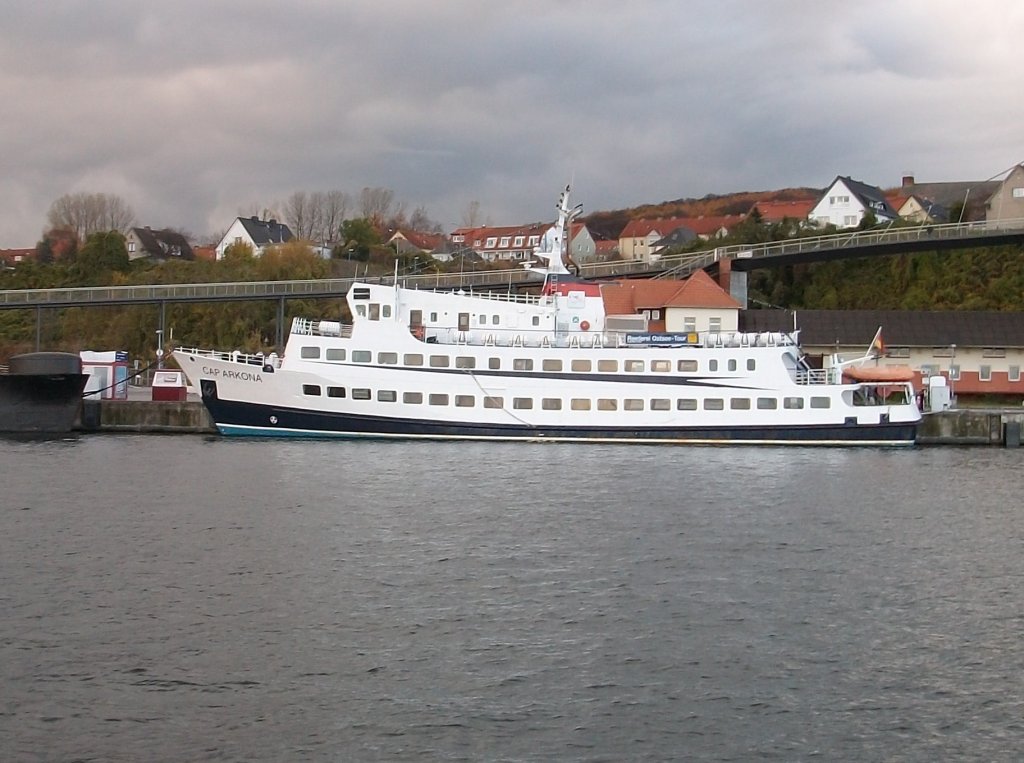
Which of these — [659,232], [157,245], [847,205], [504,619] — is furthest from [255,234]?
[504,619]

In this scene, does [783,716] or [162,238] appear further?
[162,238]

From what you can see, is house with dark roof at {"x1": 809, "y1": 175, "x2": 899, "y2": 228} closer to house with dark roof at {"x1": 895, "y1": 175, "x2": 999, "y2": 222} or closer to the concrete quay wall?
house with dark roof at {"x1": 895, "y1": 175, "x2": 999, "y2": 222}

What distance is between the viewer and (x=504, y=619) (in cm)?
2050

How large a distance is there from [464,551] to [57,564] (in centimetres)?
848

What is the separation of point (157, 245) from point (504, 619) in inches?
4551

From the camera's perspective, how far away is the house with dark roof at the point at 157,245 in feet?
412

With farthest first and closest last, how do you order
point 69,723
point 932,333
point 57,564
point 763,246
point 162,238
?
1. point 162,238
2. point 763,246
3. point 932,333
4. point 57,564
5. point 69,723

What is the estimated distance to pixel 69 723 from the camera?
15.2m

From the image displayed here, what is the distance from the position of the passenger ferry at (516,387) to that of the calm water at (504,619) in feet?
34.4

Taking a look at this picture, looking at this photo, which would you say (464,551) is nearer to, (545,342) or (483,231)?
(545,342)

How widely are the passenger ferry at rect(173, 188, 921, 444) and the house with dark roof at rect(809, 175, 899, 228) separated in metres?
55.7

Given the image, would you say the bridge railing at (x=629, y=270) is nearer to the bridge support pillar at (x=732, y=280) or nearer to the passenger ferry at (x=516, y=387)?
the bridge support pillar at (x=732, y=280)

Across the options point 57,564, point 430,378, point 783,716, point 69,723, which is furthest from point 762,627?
point 430,378

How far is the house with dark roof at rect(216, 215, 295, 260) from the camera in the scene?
12025cm
